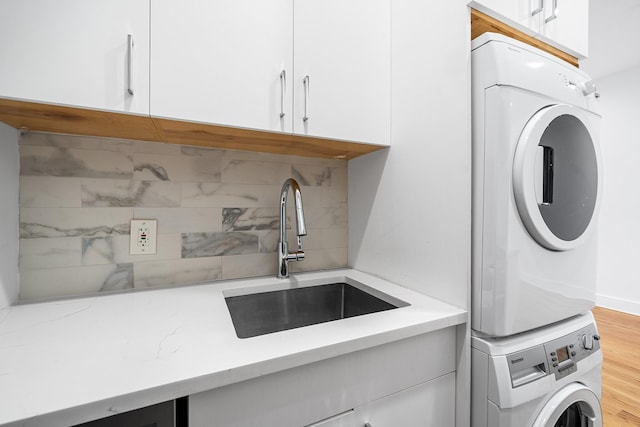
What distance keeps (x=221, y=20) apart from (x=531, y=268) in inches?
48.9

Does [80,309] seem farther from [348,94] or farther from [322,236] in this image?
[348,94]

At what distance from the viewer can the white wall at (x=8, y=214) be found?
0.86 meters

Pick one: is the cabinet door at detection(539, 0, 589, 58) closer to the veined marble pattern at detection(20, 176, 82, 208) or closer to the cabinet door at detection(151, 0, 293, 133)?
the cabinet door at detection(151, 0, 293, 133)

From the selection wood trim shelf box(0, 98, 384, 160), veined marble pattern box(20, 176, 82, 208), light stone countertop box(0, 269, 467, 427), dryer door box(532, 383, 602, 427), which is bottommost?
dryer door box(532, 383, 602, 427)

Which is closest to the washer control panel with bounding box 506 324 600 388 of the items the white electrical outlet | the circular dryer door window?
the circular dryer door window

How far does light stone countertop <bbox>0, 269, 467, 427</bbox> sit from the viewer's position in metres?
0.49

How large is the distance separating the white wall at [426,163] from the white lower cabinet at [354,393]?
228mm

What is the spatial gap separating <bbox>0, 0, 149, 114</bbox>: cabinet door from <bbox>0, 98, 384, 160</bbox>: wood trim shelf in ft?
0.13

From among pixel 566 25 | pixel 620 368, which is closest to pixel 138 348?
pixel 566 25

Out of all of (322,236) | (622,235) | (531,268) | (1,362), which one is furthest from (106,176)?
(622,235)

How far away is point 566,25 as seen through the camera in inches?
42.7

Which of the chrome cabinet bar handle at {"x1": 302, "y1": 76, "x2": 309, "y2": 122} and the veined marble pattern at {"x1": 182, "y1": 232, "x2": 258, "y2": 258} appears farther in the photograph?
the veined marble pattern at {"x1": 182, "y1": 232, "x2": 258, "y2": 258}

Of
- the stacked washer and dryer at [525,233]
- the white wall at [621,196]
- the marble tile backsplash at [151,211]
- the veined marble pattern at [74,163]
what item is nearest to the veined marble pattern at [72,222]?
the marble tile backsplash at [151,211]

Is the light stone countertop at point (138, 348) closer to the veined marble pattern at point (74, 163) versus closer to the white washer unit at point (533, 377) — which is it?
the white washer unit at point (533, 377)
